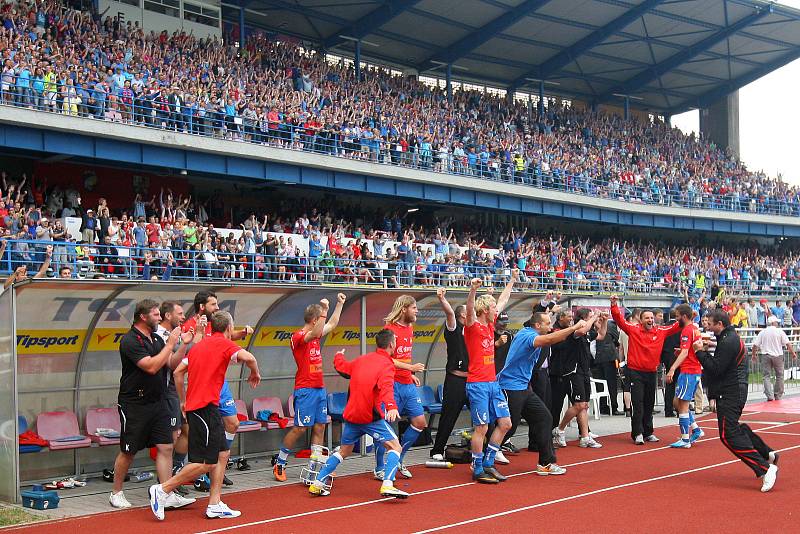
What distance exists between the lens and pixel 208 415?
9570mm

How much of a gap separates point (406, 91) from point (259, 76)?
9.40 meters

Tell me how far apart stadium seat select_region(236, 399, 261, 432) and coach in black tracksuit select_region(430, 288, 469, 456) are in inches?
98.8

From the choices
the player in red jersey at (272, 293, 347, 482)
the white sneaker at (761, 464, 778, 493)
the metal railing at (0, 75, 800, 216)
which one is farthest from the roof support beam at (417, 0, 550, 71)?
the white sneaker at (761, 464, 778, 493)

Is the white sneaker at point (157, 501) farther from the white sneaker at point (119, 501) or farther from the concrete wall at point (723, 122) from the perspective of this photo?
the concrete wall at point (723, 122)

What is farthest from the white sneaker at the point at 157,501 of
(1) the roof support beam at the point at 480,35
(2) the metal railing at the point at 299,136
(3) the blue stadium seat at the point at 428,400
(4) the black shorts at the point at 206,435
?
(1) the roof support beam at the point at 480,35

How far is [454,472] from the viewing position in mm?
12359

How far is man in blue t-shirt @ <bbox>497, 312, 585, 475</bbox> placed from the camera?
38.4ft

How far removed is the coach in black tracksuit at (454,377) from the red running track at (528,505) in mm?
626

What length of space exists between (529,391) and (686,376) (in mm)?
4356

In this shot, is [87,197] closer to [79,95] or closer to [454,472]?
[79,95]

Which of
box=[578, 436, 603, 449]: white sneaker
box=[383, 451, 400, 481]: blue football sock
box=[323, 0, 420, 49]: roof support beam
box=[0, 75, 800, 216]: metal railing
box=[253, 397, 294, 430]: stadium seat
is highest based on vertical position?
box=[323, 0, 420, 49]: roof support beam

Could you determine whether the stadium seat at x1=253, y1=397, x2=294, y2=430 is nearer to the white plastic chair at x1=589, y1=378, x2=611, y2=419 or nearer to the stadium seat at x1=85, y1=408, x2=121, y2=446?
the stadium seat at x1=85, y1=408, x2=121, y2=446

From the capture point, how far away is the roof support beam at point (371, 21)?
37469mm

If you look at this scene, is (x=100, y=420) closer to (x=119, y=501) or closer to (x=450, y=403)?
(x=119, y=501)
